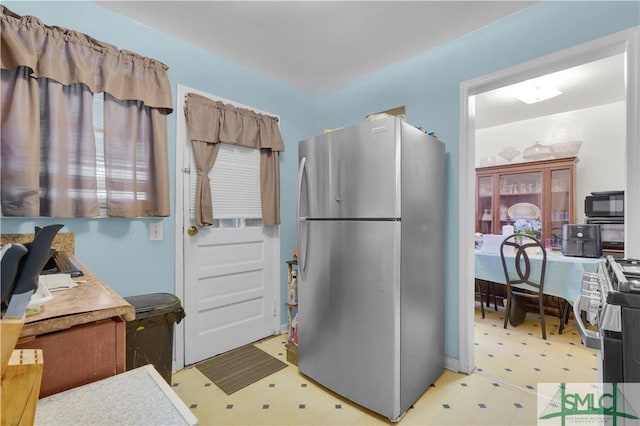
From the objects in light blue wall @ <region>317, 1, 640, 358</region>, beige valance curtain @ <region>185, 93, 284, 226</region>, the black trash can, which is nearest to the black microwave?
light blue wall @ <region>317, 1, 640, 358</region>

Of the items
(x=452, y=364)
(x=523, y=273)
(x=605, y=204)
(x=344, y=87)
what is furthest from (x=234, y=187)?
(x=605, y=204)

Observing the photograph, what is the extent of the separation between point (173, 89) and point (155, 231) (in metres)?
1.05

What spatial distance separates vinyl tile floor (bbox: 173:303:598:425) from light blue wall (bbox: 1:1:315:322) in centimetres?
84

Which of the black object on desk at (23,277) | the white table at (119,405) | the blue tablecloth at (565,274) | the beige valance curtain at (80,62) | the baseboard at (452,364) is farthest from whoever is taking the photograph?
the blue tablecloth at (565,274)

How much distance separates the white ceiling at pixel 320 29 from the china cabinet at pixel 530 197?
1.18 meters

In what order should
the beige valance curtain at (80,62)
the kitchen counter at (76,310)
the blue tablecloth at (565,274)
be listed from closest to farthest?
1. the kitchen counter at (76,310)
2. the beige valance curtain at (80,62)
3. the blue tablecloth at (565,274)

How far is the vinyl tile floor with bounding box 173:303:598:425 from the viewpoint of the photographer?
5.76 ft

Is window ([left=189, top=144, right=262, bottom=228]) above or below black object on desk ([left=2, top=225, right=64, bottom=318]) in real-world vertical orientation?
above

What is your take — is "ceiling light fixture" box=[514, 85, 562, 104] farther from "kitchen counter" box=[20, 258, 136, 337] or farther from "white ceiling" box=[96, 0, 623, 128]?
"kitchen counter" box=[20, 258, 136, 337]

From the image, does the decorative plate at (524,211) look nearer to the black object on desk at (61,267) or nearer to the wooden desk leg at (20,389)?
the black object on desk at (61,267)

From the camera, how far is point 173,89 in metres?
2.22

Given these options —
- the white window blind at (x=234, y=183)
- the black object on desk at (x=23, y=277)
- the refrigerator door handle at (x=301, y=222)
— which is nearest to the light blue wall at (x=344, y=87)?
the white window blind at (x=234, y=183)

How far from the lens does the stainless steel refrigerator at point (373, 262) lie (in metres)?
1.71

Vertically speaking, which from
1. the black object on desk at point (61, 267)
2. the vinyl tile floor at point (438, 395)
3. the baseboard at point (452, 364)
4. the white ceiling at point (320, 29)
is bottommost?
the vinyl tile floor at point (438, 395)
